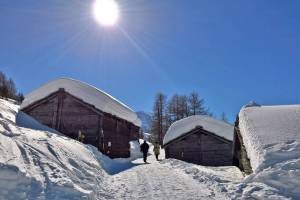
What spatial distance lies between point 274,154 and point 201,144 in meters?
16.7

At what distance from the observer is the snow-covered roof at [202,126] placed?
26672 millimetres

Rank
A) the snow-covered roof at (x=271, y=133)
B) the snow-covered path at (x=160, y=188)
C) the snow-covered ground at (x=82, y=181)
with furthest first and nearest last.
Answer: the snow-covered roof at (x=271, y=133), the snow-covered path at (x=160, y=188), the snow-covered ground at (x=82, y=181)

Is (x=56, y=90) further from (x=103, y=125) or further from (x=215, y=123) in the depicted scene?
(x=215, y=123)

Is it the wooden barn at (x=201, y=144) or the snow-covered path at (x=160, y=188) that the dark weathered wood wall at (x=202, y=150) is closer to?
the wooden barn at (x=201, y=144)

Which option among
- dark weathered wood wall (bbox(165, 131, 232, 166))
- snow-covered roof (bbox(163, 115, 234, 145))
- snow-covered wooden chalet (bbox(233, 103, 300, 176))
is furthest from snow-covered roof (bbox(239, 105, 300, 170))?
dark weathered wood wall (bbox(165, 131, 232, 166))

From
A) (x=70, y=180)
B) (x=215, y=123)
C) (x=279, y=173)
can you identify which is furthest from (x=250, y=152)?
(x=215, y=123)

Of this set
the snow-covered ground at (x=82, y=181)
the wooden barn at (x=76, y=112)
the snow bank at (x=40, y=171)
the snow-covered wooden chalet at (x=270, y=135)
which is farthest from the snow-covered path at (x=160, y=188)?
the wooden barn at (x=76, y=112)

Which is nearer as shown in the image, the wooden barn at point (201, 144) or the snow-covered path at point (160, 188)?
the snow-covered path at point (160, 188)

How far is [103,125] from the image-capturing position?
78.4 ft

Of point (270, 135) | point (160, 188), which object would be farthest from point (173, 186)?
point (270, 135)

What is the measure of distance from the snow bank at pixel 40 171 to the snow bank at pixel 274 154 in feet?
14.8

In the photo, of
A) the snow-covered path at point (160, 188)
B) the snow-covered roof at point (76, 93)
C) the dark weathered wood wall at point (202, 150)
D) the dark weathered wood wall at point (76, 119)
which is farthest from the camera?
the dark weathered wood wall at point (202, 150)

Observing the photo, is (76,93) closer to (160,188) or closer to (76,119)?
(76,119)

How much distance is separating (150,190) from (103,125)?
1387cm
